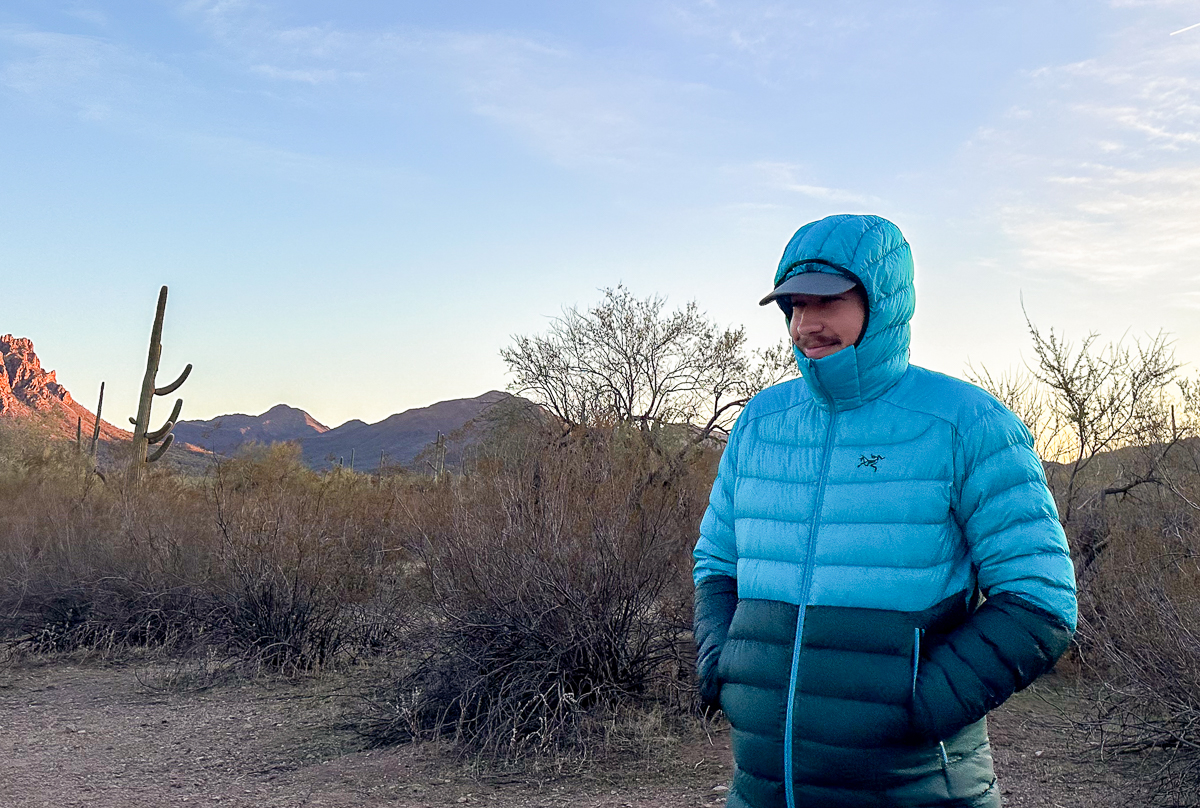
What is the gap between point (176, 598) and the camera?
33.4ft

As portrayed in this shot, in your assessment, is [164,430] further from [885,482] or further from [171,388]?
[885,482]

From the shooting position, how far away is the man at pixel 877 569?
188 centimetres

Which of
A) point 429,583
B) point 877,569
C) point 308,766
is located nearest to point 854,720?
point 877,569

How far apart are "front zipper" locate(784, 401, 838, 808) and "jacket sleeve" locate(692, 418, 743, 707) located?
0.27 metres

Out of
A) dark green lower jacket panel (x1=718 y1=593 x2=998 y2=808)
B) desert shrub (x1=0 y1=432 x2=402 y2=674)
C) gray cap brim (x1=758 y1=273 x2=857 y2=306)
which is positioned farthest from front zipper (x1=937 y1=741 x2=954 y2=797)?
desert shrub (x1=0 y1=432 x2=402 y2=674)

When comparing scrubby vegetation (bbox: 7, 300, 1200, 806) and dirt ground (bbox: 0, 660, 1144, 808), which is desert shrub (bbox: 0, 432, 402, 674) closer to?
scrubby vegetation (bbox: 7, 300, 1200, 806)

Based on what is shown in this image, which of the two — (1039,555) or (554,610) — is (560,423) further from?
(1039,555)

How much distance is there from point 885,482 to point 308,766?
17.6 ft

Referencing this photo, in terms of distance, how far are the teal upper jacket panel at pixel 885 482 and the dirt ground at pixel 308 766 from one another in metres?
3.90

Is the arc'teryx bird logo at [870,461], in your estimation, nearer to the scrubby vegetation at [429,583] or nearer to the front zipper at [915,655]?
the front zipper at [915,655]

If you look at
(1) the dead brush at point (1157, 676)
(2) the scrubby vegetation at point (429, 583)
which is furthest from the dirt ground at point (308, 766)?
(2) the scrubby vegetation at point (429, 583)

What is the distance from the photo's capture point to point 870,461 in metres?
2.02

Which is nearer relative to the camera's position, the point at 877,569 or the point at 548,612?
the point at 877,569

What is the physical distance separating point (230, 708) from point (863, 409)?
718 centimetres
